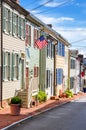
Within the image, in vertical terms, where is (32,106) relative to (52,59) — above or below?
below

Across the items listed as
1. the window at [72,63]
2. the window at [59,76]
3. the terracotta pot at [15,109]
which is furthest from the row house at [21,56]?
the window at [72,63]

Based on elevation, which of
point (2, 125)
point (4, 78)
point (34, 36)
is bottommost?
point (2, 125)

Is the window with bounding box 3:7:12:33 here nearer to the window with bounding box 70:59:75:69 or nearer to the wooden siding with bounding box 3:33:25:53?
the wooden siding with bounding box 3:33:25:53

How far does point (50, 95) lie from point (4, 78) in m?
19.3

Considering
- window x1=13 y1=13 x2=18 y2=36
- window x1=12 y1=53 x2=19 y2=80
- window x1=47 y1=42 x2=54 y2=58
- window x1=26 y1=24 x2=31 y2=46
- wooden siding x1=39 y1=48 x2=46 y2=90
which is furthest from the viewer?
window x1=47 y1=42 x2=54 y2=58

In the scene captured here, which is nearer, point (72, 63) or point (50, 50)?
point (50, 50)

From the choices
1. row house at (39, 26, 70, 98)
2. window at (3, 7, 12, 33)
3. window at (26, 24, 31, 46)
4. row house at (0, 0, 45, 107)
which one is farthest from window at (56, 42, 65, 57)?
window at (3, 7, 12, 33)

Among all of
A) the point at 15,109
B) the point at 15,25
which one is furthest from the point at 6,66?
the point at 15,109

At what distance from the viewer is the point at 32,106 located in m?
32.7

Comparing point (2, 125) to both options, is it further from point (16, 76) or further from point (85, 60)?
point (85, 60)

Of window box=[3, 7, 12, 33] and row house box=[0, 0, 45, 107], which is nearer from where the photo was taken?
window box=[3, 7, 12, 33]

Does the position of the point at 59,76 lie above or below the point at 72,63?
below

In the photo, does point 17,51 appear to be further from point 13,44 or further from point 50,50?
point 50,50

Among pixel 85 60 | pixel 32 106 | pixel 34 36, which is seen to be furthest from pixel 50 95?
pixel 85 60
